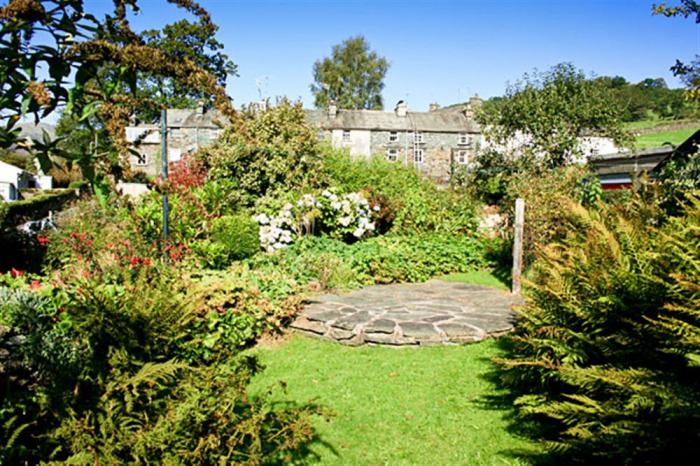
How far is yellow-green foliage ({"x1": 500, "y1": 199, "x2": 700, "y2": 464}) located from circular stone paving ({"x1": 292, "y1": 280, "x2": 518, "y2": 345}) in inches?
81.7

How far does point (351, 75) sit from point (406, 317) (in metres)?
45.0

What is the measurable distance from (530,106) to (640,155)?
25.8 feet

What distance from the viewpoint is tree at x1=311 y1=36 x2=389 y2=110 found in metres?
48.9

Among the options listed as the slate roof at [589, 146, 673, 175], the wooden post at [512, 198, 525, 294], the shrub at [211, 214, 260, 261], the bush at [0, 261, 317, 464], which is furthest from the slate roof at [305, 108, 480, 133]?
the bush at [0, 261, 317, 464]

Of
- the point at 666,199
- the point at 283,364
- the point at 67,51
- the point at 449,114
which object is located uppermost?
the point at 449,114

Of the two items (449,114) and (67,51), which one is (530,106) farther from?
(449,114)

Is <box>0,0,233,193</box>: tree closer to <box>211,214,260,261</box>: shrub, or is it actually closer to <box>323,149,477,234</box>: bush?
<box>211,214,260,261</box>: shrub

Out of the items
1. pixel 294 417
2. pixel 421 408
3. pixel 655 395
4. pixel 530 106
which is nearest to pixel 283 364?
pixel 421 408

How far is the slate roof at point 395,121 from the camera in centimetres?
4384

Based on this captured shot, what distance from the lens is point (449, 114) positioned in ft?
156

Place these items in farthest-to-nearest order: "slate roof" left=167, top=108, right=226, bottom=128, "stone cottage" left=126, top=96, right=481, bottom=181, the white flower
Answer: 1. "stone cottage" left=126, top=96, right=481, bottom=181
2. "slate roof" left=167, top=108, right=226, bottom=128
3. the white flower

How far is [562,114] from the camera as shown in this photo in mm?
15141

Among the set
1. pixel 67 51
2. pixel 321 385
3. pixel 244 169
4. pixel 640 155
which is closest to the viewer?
pixel 67 51

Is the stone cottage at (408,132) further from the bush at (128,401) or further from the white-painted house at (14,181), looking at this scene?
the bush at (128,401)
